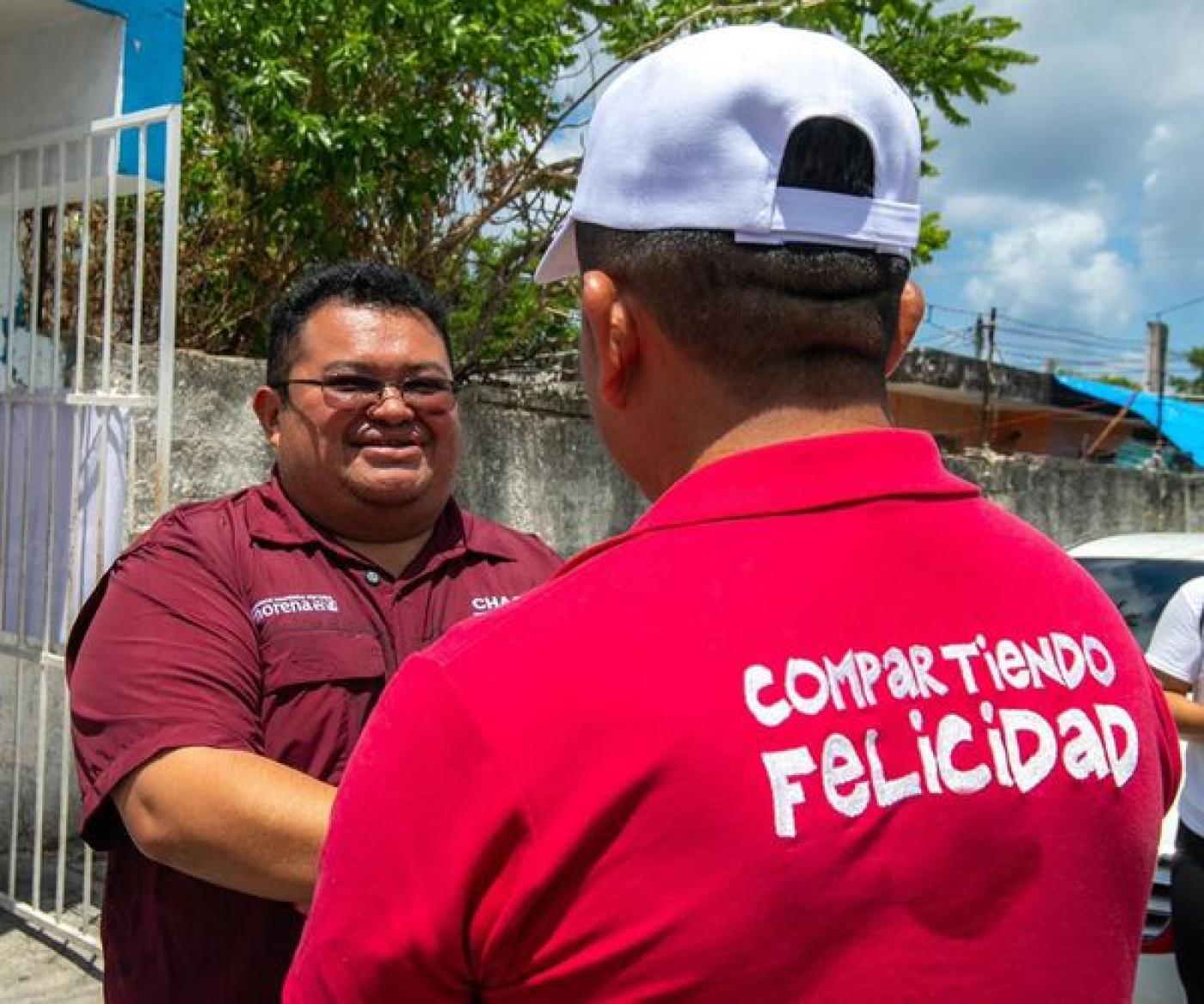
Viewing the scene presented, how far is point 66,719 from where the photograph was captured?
14.6 ft

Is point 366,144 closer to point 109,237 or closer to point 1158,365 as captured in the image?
point 109,237

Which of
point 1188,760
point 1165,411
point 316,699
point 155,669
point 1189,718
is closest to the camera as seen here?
point 155,669

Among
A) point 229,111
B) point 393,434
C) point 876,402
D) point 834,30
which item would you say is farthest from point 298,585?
point 834,30

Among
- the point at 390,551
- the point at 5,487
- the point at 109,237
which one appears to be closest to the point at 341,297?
the point at 390,551

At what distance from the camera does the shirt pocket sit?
1.98 metres

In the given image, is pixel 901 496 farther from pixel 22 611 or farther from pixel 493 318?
pixel 493 318

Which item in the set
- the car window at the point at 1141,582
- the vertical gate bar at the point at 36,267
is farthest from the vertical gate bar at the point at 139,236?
the car window at the point at 1141,582

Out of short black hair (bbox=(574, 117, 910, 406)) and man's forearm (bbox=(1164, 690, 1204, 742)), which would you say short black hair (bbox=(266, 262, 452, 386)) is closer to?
short black hair (bbox=(574, 117, 910, 406))

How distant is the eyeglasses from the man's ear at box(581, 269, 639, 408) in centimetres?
131

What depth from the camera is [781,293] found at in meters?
1.02

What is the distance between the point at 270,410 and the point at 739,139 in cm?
158

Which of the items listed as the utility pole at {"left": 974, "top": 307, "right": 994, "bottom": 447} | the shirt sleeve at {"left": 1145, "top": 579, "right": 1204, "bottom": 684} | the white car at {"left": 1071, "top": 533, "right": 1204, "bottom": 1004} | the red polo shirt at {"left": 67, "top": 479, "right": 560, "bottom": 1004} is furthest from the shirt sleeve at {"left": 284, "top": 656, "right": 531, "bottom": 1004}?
the utility pole at {"left": 974, "top": 307, "right": 994, "bottom": 447}

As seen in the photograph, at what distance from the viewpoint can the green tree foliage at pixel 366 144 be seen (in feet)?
17.1

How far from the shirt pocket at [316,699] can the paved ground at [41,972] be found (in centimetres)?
255
